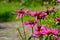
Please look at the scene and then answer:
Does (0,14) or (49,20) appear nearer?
(49,20)

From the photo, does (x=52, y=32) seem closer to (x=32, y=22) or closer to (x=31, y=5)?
(x=32, y=22)

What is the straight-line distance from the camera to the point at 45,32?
10.2 ft

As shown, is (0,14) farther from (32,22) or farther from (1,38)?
(32,22)

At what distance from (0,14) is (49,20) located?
38.0ft

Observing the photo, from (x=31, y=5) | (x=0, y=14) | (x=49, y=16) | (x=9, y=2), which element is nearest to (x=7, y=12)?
(x=0, y=14)

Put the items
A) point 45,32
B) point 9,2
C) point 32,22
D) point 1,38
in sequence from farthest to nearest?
point 9,2 → point 1,38 → point 32,22 → point 45,32

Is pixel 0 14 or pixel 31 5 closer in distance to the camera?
pixel 0 14

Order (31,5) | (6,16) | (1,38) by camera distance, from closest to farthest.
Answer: (1,38) < (6,16) < (31,5)

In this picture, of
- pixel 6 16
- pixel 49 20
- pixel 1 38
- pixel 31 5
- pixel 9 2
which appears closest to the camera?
pixel 49 20

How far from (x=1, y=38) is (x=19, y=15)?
4491mm

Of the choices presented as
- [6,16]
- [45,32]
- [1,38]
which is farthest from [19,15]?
[6,16]

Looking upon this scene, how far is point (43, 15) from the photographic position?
11.5 ft

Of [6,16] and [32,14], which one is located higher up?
[32,14]

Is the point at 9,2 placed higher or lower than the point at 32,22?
lower
